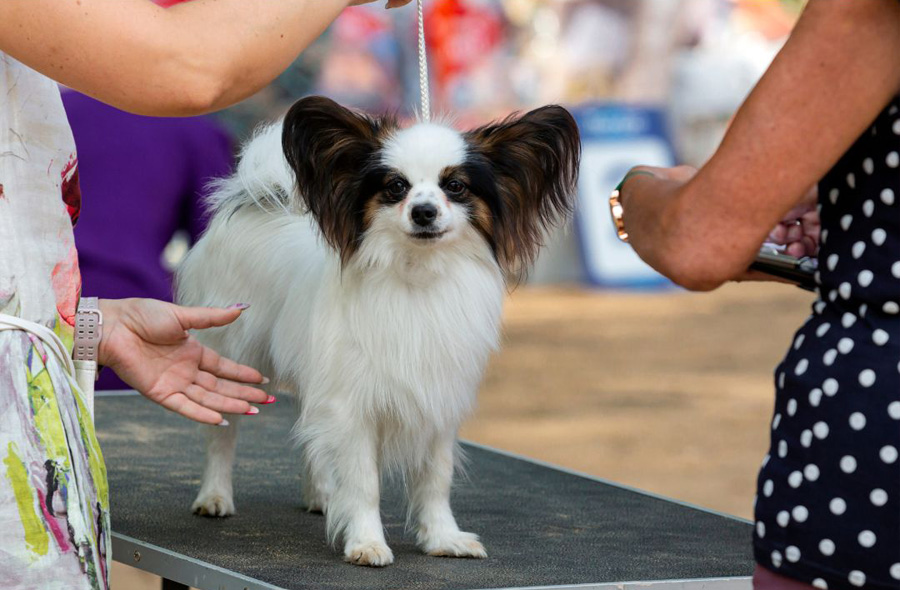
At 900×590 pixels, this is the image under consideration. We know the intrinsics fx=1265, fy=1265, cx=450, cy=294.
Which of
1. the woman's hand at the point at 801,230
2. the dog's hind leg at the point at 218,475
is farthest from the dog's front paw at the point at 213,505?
the woman's hand at the point at 801,230

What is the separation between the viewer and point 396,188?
2.28 m

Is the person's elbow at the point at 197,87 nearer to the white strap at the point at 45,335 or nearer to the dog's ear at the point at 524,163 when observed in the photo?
the white strap at the point at 45,335

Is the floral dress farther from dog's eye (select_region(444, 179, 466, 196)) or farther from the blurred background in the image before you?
the blurred background

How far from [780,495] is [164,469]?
2.07 m

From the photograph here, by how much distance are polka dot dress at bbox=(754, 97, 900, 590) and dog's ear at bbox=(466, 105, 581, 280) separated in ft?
3.87

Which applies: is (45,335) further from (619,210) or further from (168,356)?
(619,210)

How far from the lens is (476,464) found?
10.5 ft

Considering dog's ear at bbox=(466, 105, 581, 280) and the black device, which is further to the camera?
dog's ear at bbox=(466, 105, 581, 280)

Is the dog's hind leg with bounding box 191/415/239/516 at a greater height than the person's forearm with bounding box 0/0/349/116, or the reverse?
the person's forearm with bounding box 0/0/349/116

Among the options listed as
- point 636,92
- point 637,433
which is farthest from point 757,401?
point 636,92

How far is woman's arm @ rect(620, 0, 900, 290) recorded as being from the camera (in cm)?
106

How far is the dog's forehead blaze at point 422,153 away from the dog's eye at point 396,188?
0.06 feet

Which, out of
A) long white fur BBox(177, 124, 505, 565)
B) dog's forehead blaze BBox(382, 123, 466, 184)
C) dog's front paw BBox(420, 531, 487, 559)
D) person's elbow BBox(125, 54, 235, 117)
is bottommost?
dog's front paw BBox(420, 531, 487, 559)

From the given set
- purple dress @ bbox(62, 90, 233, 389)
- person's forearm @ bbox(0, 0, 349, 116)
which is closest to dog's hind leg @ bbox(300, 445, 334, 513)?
person's forearm @ bbox(0, 0, 349, 116)
